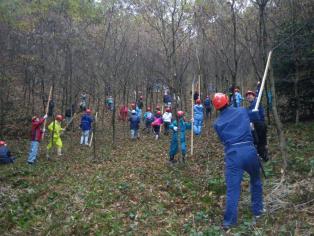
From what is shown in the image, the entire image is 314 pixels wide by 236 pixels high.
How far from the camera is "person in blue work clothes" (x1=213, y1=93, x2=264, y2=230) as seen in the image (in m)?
6.33

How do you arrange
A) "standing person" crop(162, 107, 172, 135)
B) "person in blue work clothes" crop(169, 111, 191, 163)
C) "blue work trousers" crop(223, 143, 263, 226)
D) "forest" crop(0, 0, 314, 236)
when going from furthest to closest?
"standing person" crop(162, 107, 172, 135) < "person in blue work clothes" crop(169, 111, 191, 163) < "forest" crop(0, 0, 314, 236) < "blue work trousers" crop(223, 143, 263, 226)

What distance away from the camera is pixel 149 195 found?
897 cm

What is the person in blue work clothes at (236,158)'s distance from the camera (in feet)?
20.8

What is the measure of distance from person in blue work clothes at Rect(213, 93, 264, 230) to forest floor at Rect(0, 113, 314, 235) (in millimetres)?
297

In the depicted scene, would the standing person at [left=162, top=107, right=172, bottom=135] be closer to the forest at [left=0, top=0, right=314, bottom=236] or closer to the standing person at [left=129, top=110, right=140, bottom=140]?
the forest at [left=0, top=0, right=314, bottom=236]

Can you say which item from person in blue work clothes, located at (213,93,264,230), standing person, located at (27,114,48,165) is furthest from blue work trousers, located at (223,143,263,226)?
standing person, located at (27,114,48,165)

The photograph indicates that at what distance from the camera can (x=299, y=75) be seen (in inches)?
622

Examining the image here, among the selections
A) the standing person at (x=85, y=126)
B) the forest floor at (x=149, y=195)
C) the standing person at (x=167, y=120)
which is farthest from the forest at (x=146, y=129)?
the standing person at (x=85, y=126)

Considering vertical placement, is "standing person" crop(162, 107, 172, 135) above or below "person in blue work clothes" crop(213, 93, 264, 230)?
above

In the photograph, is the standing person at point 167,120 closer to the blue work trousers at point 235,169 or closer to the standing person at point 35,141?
the standing person at point 35,141

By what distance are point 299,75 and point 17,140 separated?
15122 mm

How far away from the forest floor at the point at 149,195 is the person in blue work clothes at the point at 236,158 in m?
0.30

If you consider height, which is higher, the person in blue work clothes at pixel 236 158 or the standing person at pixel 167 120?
the standing person at pixel 167 120

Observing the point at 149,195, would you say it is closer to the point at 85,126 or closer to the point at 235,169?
the point at 235,169
